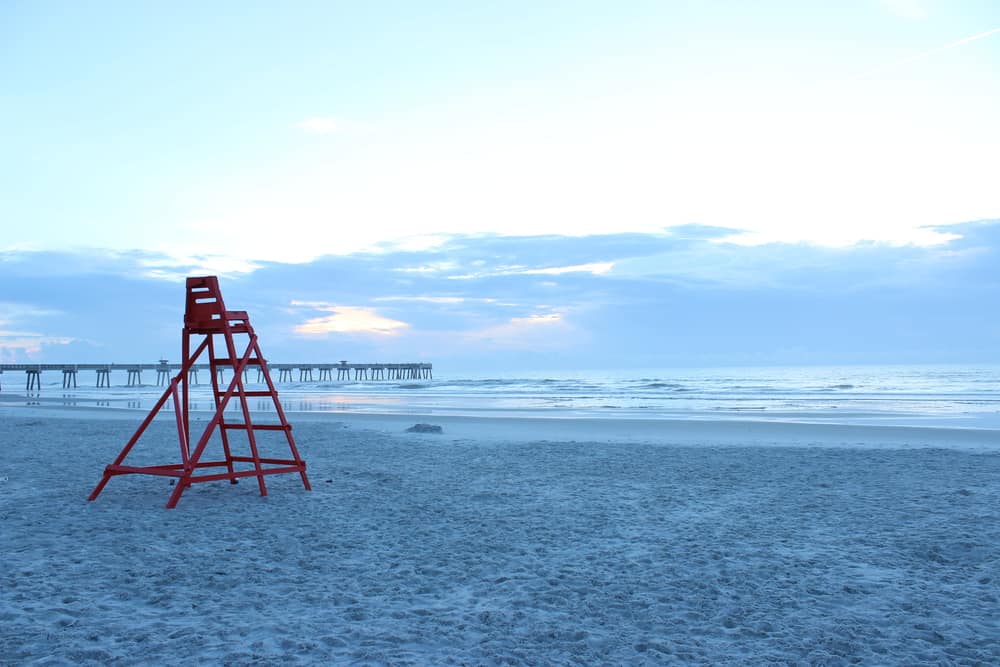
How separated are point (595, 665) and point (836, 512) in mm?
4872

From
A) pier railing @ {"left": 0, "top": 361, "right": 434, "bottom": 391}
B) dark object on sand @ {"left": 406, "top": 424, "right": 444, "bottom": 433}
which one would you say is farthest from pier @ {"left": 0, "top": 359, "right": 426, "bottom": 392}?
dark object on sand @ {"left": 406, "top": 424, "right": 444, "bottom": 433}

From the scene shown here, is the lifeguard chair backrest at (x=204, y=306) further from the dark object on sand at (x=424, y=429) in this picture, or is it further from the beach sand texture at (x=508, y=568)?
the dark object on sand at (x=424, y=429)

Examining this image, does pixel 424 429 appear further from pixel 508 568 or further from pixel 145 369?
pixel 145 369

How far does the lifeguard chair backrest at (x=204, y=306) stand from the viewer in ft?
27.2

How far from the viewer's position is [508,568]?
5.53m

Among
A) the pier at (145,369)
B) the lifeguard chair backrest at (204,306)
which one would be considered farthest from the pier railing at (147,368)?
the lifeguard chair backrest at (204,306)

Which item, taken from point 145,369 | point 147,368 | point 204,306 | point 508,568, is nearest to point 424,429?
point 204,306

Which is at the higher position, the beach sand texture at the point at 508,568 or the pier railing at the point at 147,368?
the pier railing at the point at 147,368

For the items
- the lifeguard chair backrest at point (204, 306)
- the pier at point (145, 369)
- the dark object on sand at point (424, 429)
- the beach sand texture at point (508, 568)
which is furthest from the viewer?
the pier at point (145, 369)

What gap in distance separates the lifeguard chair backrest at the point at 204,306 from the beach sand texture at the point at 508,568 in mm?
1916

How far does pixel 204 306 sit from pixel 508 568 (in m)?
4.82

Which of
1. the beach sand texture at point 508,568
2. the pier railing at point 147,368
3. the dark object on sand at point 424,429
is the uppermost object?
the pier railing at point 147,368

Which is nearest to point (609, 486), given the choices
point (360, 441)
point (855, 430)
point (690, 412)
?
point (360, 441)

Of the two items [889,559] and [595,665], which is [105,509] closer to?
[595,665]
